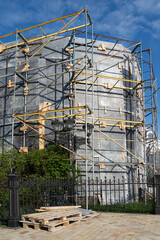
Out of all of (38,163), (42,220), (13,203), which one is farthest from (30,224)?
(38,163)

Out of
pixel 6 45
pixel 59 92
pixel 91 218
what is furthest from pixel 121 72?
pixel 91 218

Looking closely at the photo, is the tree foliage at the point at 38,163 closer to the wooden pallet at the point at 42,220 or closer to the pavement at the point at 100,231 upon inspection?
the pavement at the point at 100,231

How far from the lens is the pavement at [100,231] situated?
734 centimetres

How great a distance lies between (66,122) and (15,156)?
403 centimetres

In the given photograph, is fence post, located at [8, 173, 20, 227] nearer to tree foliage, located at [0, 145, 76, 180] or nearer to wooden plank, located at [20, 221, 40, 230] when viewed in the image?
wooden plank, located at [20, 221, 40, 230]

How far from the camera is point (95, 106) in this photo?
59.9 ft

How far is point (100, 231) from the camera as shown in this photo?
7.99 m

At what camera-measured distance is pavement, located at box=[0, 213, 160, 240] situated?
24.1ft

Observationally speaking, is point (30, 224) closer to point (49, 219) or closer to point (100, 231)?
point (49, 219)

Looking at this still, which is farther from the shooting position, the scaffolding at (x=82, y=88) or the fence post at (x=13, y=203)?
the scaffolding at (x=82, y=88)

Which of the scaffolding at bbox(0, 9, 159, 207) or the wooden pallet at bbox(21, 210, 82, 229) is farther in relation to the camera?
the scaffolding at bbox(0, 9, 159, 207)

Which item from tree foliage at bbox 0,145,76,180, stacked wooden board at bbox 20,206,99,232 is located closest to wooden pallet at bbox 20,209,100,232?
stacked wooden board at bbox 20,206,99,232

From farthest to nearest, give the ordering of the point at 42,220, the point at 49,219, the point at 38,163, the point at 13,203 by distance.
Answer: the point at 38,163
the point at 13,203
the point at 49,219
the point at 42,220

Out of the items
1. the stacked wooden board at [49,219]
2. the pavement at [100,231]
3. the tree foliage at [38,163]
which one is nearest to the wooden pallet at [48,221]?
the stacked wooden board at [49,219]
